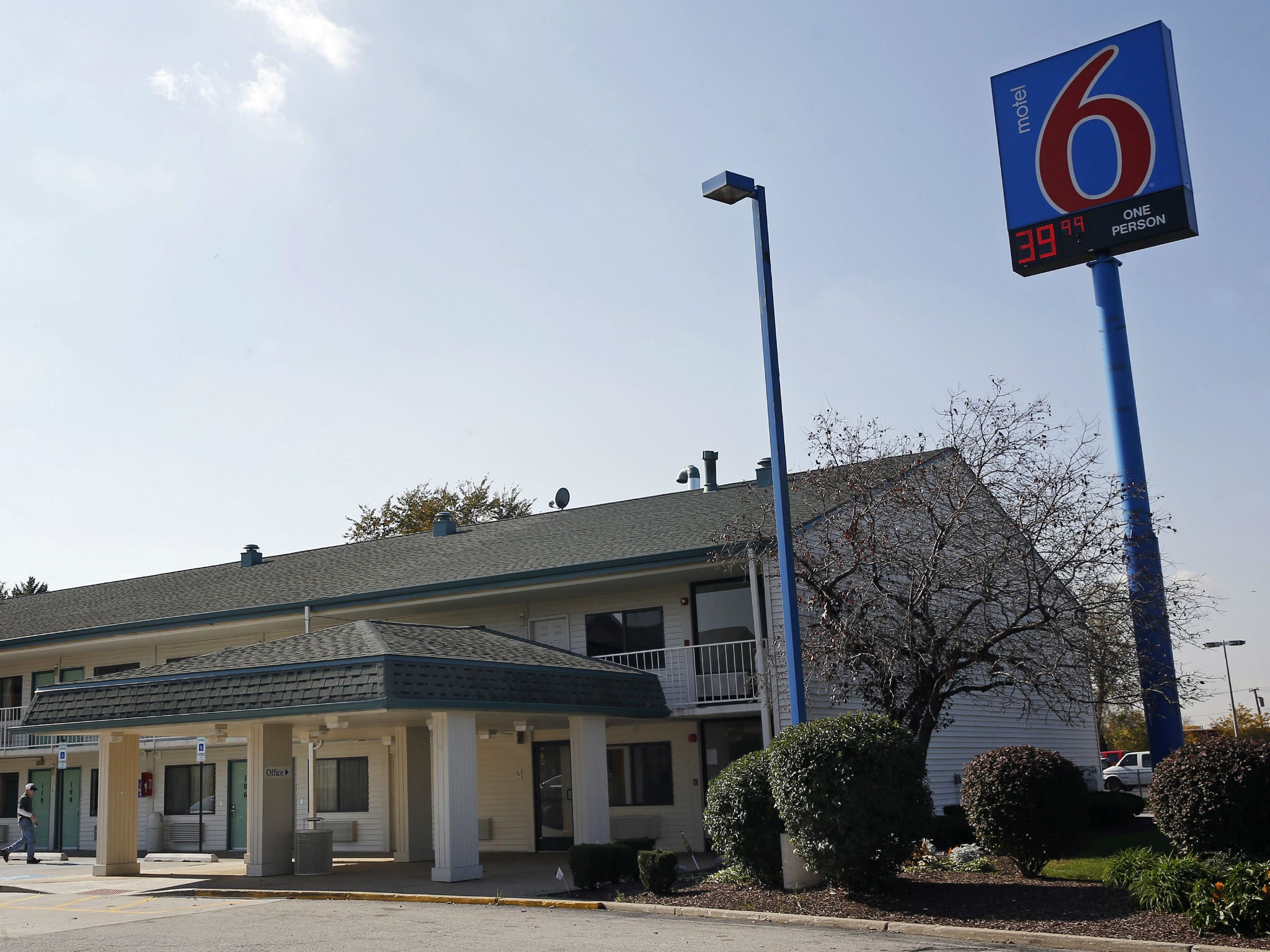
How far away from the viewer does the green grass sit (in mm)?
15545

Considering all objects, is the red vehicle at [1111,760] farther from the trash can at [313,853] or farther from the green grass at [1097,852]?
the trash can at [313,853]

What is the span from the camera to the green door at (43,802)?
1244 inches

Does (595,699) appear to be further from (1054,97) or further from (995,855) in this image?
(1054,97)

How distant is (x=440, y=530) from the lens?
1229 inches

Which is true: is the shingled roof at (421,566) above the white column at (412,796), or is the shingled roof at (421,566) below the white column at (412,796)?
above

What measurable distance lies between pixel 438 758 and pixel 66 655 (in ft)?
59.2

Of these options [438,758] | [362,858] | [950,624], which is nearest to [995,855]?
[950,624]

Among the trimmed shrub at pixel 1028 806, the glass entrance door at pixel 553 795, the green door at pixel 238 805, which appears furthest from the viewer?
A: the green door at pixel 238 805

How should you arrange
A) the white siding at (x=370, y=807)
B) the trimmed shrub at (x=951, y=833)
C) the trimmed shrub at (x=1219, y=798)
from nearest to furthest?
the trimmed shrub at (x=1219, y=798)
the trimmed shrub at (x=951, y=833)
the white siding at (x=370, y=807)

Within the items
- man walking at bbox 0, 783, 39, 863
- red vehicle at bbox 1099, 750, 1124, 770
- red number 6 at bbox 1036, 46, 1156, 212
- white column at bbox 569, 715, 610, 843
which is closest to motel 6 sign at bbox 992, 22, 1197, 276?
red number 6 at bbox 1036, 46, 1156, 212

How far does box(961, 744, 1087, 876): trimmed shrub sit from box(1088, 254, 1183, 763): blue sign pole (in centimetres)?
401

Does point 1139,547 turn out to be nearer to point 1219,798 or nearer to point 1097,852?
point 1097,852

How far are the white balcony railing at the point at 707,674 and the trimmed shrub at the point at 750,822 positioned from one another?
19.1ft

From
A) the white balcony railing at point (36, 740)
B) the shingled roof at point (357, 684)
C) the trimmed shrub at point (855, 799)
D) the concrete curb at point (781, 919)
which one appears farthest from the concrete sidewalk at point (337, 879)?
the trimmed shrub at point (855, 799)
